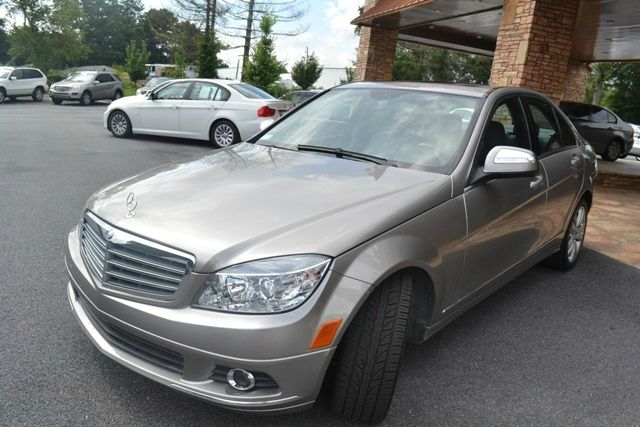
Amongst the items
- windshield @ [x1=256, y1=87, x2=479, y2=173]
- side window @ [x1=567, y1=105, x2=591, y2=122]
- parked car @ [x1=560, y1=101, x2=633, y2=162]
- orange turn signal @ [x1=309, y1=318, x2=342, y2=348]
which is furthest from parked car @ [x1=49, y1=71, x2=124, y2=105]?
orange turn signal @ [x1=309, y1=318, x2=342, y2=348]

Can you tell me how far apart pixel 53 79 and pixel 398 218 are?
38.8 m

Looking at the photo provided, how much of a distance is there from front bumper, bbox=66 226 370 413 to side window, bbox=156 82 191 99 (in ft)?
34.5

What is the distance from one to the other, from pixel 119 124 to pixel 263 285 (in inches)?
463

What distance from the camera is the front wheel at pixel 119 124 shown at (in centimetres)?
1256

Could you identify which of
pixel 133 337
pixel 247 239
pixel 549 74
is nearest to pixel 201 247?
pixel 247 239

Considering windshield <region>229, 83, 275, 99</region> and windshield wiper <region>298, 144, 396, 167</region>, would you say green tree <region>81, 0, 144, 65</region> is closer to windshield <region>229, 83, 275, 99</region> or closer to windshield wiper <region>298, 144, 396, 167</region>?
windshield <region>229, 83, 275, 99</region>

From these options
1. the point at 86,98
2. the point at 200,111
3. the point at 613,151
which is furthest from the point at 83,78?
the point at 613,151

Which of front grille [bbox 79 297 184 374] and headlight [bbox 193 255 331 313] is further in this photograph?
front grille [bbox 79 297 184 374]

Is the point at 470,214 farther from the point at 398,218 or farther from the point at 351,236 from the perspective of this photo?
the point at 351,236

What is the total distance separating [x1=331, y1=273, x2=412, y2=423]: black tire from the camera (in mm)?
2252

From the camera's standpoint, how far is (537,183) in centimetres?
373

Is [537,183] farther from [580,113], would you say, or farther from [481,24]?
[580,113]

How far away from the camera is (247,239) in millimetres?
2158

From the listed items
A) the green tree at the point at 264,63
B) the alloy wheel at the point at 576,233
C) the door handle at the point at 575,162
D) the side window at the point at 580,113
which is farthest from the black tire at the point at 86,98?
the door handle at the point at 575,162
